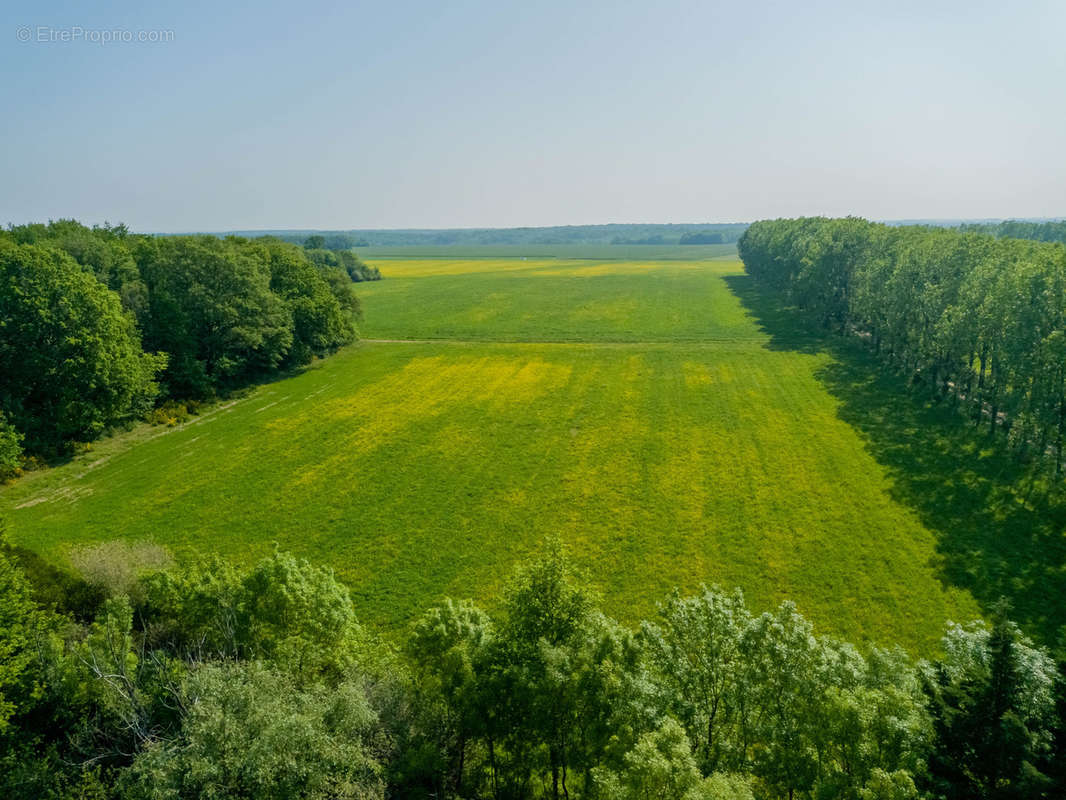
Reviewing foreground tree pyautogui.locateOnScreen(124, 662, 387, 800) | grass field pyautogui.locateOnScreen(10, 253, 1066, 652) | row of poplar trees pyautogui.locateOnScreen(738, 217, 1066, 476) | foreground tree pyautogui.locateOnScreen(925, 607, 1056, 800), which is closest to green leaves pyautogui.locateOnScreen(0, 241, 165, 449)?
grass field pyautogui.locateOnScreen(10, 253, 1066, 652)

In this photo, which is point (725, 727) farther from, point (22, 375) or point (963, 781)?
point (22, 375)

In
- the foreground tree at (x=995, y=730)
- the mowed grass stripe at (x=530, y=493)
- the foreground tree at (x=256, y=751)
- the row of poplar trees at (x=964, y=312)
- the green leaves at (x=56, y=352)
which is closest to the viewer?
the foreground tree at (x=995, y=730)

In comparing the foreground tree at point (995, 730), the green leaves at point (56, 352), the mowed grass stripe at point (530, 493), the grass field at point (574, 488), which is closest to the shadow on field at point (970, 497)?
the grass field at point (574, 488)

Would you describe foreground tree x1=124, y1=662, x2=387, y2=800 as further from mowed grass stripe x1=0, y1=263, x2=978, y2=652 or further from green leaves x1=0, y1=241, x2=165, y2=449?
green leaves x1=0, y1=241, x2=165, y2=449

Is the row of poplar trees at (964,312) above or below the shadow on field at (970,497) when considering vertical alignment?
above

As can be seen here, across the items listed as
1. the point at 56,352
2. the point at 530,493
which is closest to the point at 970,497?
the point at 530,493

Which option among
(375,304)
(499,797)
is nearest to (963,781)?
(499,797)

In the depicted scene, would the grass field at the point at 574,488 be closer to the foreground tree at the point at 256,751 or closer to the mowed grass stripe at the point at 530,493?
the mowed grass stripe at the point at 530,493
